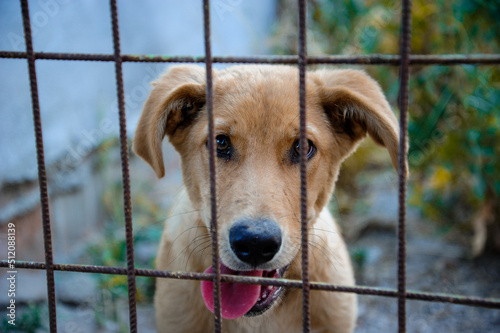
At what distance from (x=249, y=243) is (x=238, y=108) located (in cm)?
80

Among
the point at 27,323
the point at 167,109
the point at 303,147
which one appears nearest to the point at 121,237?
the point at 27,323

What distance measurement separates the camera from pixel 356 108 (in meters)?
2.26

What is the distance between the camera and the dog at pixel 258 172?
2041 mm

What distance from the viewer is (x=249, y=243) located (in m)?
1.83

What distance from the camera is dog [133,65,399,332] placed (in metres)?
2.04

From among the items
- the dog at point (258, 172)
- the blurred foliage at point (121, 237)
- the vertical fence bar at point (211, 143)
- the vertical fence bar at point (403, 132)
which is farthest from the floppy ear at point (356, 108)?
the blurred foliage at point (121, 237)

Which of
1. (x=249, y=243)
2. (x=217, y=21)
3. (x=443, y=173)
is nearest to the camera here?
(x=249, y=243)

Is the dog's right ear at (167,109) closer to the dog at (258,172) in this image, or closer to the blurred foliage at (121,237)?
the dog at (258,172)

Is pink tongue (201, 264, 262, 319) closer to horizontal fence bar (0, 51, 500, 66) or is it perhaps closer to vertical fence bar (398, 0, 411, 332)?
vertical fence bar (398, 0, 411, 332)

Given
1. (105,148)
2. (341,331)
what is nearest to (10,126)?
(105,148)

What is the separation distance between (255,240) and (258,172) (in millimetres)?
419

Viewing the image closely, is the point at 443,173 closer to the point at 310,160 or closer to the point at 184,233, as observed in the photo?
the point at 310,160

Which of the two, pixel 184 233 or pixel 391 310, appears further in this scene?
pixel 391 310

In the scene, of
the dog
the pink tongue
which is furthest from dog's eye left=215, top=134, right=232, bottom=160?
the pink tongue
